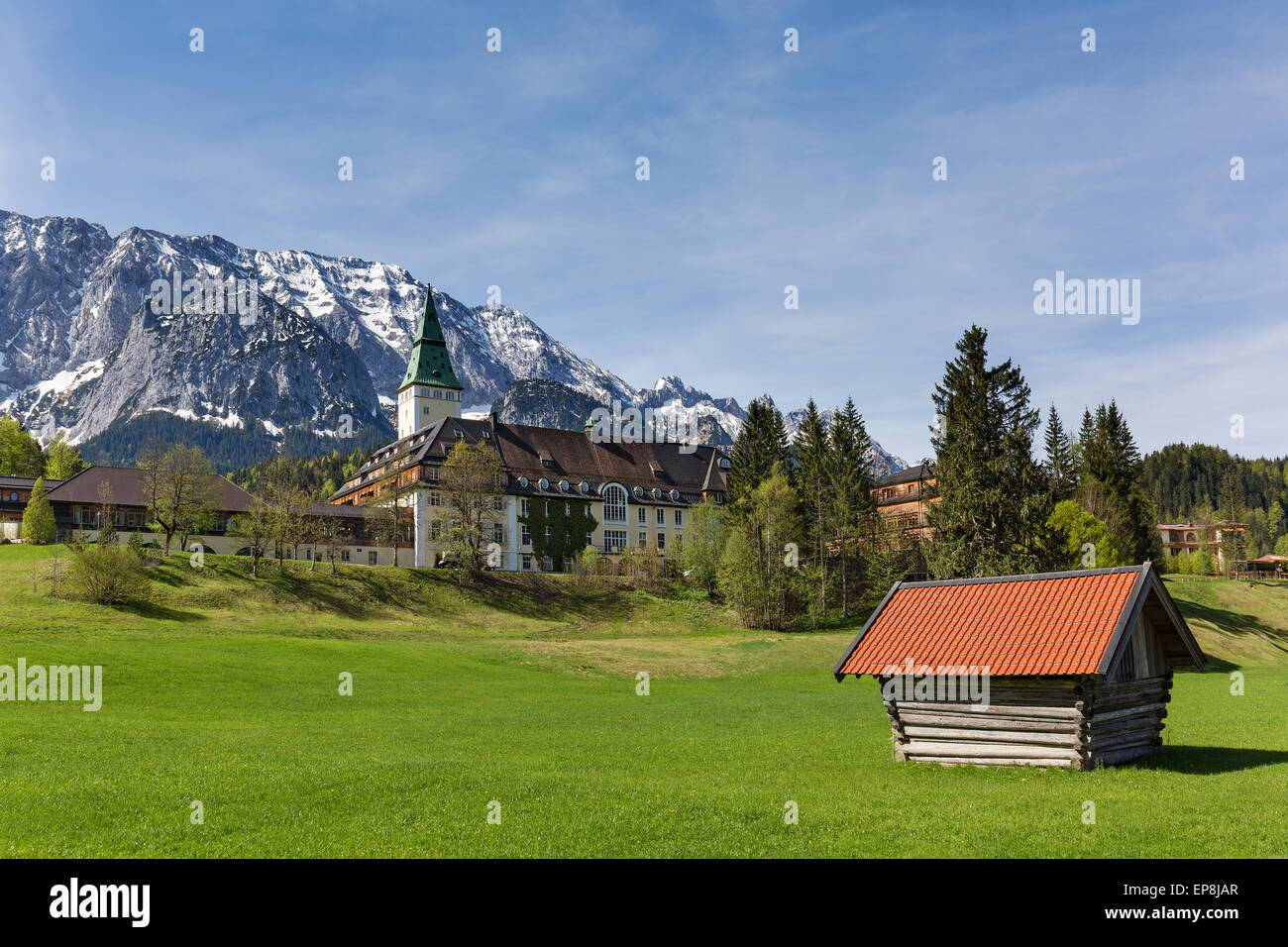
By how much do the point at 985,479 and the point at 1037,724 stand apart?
46060 millimetres

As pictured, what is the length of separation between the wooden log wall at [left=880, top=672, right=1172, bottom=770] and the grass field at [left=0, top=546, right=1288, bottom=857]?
0.55 m

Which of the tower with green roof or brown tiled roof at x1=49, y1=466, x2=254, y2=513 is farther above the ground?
the tower with green roof

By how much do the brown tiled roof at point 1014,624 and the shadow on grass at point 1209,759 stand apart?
2.45 meters

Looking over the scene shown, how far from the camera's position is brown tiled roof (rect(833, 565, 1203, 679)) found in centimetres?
2039

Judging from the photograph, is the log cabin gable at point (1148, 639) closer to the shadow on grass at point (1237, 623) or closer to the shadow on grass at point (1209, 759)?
the shadow on grass at point (1209, 759)

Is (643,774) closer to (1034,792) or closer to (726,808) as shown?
(726,808)

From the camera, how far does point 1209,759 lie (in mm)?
22922

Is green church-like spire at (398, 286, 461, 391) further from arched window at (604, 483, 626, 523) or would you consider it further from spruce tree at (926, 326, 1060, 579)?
spruce tree at (926, 326, 1060, 579)

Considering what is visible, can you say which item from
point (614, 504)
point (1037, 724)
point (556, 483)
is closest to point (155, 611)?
point (556, 483)

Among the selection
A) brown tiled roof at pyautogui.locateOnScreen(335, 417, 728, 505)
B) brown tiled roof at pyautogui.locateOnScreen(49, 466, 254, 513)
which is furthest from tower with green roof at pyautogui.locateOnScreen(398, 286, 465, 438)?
brown tiled roof at pyautogui.locateOnScreen(49, 466, 254, 513)

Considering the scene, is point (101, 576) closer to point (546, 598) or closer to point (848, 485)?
point (546, 598)

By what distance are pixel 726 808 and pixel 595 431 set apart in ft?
333

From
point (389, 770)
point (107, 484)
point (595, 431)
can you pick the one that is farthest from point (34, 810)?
point (595, 431)
